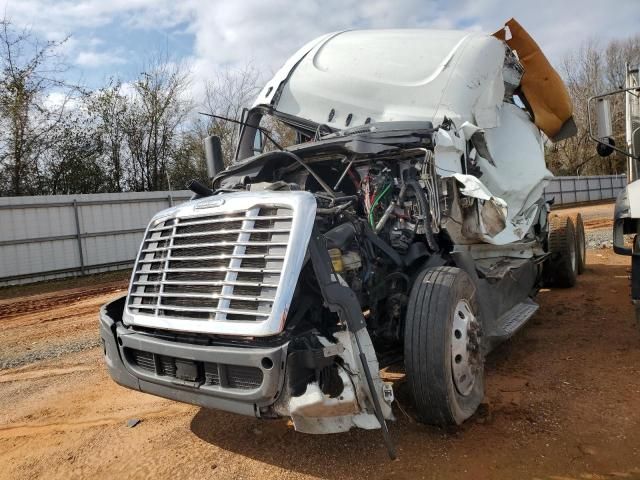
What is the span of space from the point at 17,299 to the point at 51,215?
10.2ft

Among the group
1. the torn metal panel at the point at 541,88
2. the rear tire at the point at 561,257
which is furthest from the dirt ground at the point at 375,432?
the torn metal panel at the point at 541,88

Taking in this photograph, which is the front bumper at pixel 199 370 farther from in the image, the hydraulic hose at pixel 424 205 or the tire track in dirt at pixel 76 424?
the hydraulic hose at pixel 424 205

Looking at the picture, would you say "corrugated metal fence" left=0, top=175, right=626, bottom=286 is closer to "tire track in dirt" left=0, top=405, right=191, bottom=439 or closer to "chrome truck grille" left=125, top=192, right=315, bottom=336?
"tire track in dirt" left=0, top=405, right=191, bottom=439

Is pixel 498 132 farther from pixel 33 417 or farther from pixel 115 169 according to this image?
pixel 115 169

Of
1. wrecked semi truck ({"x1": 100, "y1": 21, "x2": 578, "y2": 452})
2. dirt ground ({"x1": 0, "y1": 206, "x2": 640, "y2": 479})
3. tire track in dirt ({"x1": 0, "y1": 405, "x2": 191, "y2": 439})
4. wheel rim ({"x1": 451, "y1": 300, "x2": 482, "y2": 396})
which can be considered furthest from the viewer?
tire track in dirt ({"x1": 0, "y1": 405, "x2": 191, "y2": 439})

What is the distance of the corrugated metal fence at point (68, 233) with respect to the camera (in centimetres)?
1292

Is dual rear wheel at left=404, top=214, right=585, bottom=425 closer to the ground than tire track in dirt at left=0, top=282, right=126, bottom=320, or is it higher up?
higher up

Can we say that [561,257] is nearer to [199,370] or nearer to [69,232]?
[199,370]

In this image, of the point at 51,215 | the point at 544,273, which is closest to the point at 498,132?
the point at 544,273

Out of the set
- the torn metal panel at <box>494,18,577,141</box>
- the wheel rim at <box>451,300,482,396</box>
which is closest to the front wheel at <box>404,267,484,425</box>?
Answer: the wheel rim at <box>451,300,482,396</box>

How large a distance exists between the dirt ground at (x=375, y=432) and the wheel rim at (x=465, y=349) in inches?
12.8

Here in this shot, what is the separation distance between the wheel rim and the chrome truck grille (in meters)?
1.19

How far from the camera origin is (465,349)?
3201 mm

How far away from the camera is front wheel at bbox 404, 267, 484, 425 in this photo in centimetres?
290
